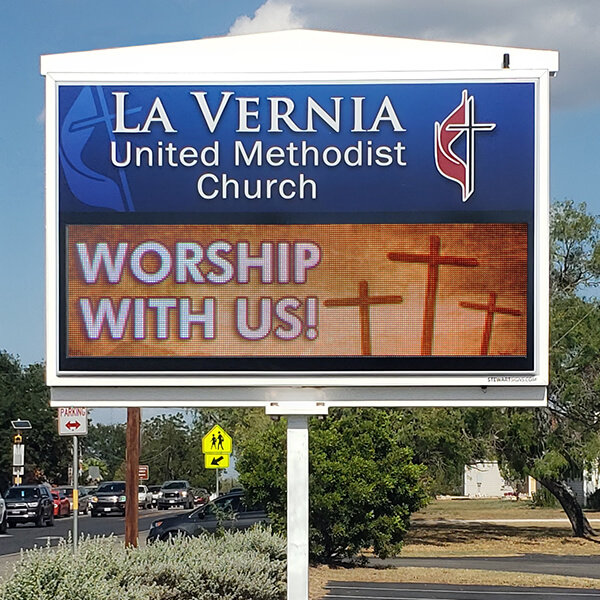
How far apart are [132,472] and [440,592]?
6.10 meters

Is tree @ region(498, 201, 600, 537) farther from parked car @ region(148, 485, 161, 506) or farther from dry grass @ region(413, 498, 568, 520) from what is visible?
parked car @ region(148, 485, 161, 506)

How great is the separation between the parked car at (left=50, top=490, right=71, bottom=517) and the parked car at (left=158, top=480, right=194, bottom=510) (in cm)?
659

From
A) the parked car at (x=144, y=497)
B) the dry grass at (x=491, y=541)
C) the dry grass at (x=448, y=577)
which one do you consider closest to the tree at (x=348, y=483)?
the dry grass at (x=448, y=577)

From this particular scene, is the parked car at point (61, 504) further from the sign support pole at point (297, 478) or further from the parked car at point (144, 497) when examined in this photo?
the sign support pole at point (297, 478)

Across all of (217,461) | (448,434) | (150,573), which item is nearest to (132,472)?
(217,461)

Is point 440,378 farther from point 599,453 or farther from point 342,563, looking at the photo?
point 599,453

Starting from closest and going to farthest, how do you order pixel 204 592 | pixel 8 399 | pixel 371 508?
pixel 204 592
pixel 371 508
pixel 8 399

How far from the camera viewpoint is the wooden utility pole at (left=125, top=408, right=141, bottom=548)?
21484mm

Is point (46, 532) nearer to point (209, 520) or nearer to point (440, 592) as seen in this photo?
point (209, 520)

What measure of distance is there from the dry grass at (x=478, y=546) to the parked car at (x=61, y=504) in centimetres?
1614

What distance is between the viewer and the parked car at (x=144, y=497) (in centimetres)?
6356

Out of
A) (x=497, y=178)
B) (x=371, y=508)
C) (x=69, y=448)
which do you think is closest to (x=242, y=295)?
(x=497, y=178)

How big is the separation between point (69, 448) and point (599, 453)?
181ft

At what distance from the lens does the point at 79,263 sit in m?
10.5
